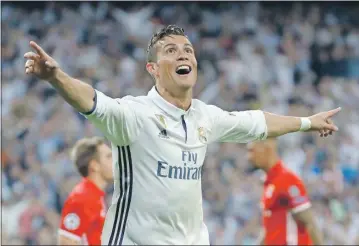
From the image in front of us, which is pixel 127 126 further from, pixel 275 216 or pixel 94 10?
pixel 94 10

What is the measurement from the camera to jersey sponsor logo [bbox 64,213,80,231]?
23.9 feet

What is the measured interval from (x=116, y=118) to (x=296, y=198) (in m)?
3.68

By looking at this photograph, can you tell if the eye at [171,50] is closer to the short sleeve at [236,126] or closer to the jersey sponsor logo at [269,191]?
the short sleeve at [236,126]

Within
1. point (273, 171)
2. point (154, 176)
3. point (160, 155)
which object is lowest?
point (154, 176)

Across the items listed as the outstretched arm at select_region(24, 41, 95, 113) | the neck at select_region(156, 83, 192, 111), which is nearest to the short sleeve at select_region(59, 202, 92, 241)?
the neck at select_region(156, 83, 192, 111)

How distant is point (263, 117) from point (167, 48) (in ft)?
2.76

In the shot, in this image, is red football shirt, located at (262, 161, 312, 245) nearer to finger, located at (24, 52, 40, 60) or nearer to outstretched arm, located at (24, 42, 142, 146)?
outstretched arm, located at (24, 42, 142, 146)

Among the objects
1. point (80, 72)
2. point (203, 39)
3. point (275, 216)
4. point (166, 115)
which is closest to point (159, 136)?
point (166, 115)

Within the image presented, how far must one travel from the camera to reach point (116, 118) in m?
4.90

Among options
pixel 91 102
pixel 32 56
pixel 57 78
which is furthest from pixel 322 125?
pixel 32 56

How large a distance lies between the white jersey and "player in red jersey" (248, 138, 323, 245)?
310cm

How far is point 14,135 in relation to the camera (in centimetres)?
1366

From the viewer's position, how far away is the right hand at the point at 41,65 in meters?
4.44

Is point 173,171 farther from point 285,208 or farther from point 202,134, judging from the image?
point 285,208
